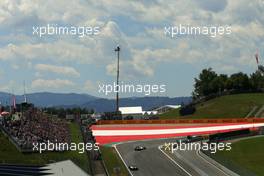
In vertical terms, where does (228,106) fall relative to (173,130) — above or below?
above

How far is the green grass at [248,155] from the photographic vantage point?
59.8 meters

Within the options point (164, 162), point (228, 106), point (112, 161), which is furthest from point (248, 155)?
point (228, 106)

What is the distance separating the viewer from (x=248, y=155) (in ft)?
221

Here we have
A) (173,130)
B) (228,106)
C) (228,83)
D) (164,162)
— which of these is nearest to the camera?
(164,162)

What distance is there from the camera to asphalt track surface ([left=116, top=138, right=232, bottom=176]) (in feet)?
185

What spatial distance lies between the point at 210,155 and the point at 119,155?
36.2 ft

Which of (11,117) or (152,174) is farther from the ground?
(11,117)

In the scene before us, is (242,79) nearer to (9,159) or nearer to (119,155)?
(119,155)

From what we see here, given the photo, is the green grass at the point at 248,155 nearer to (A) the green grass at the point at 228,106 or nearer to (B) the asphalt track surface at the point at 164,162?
(B) the asphalt track surface at the point at 164,162

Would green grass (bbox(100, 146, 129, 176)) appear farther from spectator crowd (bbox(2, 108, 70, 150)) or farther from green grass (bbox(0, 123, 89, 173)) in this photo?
spectator crowd (bbox(2, 108, 70, 150))

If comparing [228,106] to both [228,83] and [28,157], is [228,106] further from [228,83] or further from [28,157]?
[28,157]

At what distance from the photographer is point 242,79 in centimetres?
14950

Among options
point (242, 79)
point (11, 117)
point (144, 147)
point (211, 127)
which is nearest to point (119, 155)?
point (144, 147)

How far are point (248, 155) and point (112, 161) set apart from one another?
16166mm
